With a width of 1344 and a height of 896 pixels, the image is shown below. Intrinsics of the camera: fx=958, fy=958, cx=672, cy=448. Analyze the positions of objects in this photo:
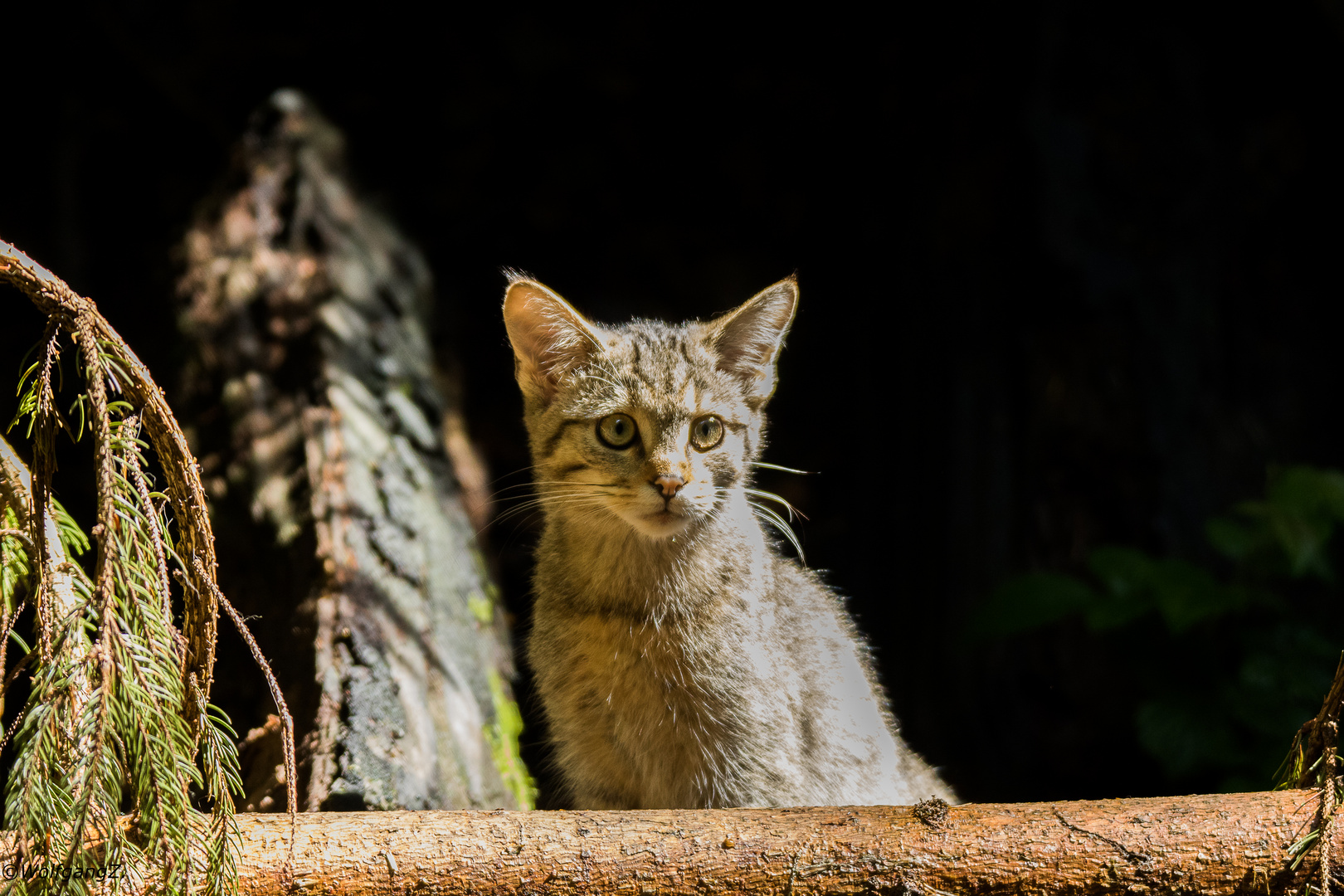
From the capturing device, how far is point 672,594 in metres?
2.80

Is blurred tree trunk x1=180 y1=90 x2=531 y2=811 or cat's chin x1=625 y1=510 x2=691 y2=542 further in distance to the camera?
blurred tree trunk x1=180 y1=90 x2=531 y2=811

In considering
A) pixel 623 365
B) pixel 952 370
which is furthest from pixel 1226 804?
pixel 952 370

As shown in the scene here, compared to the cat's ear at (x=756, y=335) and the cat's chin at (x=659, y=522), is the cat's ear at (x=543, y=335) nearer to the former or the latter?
the cat's ear at (x=756, y=335)

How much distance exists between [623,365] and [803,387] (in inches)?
148

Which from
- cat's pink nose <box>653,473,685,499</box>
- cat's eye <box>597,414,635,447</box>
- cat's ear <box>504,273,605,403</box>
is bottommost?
cat's pink nose <box>653,473,685,499</box>

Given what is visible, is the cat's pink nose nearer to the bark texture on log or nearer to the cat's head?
the cat's head

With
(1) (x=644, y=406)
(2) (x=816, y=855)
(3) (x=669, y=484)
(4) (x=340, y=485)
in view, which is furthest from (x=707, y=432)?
(4) (x=340, y=485)

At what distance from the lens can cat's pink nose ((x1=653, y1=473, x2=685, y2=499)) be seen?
2633mm

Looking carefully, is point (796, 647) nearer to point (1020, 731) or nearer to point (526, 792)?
point (526, 792)

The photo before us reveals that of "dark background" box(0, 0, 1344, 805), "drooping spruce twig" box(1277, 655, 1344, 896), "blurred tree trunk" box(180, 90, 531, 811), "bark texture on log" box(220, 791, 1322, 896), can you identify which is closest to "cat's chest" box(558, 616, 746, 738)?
"blurred tree trunk" box(180, 90, 531, 811)

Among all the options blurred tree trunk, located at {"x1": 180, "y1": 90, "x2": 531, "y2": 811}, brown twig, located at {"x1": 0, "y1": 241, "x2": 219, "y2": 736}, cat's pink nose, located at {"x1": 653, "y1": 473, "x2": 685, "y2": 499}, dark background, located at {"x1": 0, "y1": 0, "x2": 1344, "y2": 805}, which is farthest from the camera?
dark background, located at {"x1": 0, "y1": 0, "x2": 1344, "y2": 805}

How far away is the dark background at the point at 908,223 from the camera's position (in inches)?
206

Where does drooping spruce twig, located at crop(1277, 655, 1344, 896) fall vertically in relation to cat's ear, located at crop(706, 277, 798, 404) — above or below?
below

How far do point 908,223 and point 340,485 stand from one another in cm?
400
